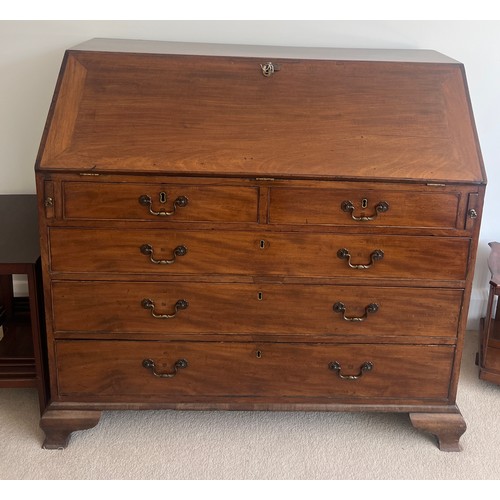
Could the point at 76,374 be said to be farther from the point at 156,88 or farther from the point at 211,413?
the point at 156,88

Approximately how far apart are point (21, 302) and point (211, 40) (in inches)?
47.4

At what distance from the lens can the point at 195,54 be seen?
192cm

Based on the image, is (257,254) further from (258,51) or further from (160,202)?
(258,51)

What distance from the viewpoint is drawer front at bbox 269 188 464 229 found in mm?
1782

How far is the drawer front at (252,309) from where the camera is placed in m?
1.88

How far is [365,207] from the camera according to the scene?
180 centimetres

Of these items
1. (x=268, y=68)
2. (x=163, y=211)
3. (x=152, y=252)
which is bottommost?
(x=152, y=252)

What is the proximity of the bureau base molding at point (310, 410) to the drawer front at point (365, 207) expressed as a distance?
1.97 ft

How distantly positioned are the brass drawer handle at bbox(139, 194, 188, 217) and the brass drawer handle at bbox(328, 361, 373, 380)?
0.67m

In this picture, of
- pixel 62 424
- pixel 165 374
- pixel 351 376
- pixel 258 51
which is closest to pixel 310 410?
pixel 351 376

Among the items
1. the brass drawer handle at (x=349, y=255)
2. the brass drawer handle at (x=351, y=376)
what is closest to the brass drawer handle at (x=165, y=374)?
the brass drawer handle at (x=351, y=376)

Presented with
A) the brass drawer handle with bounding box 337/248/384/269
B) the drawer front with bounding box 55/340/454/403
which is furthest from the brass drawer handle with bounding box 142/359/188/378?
the brass drawer handle with bounding box 337/248/384/269

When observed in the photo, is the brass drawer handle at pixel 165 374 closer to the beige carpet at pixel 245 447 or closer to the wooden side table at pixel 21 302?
the beige carpet at pixel 245 447

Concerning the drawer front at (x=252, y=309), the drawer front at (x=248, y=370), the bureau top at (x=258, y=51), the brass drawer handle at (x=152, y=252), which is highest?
the bureau top at (x=258, y=51)
